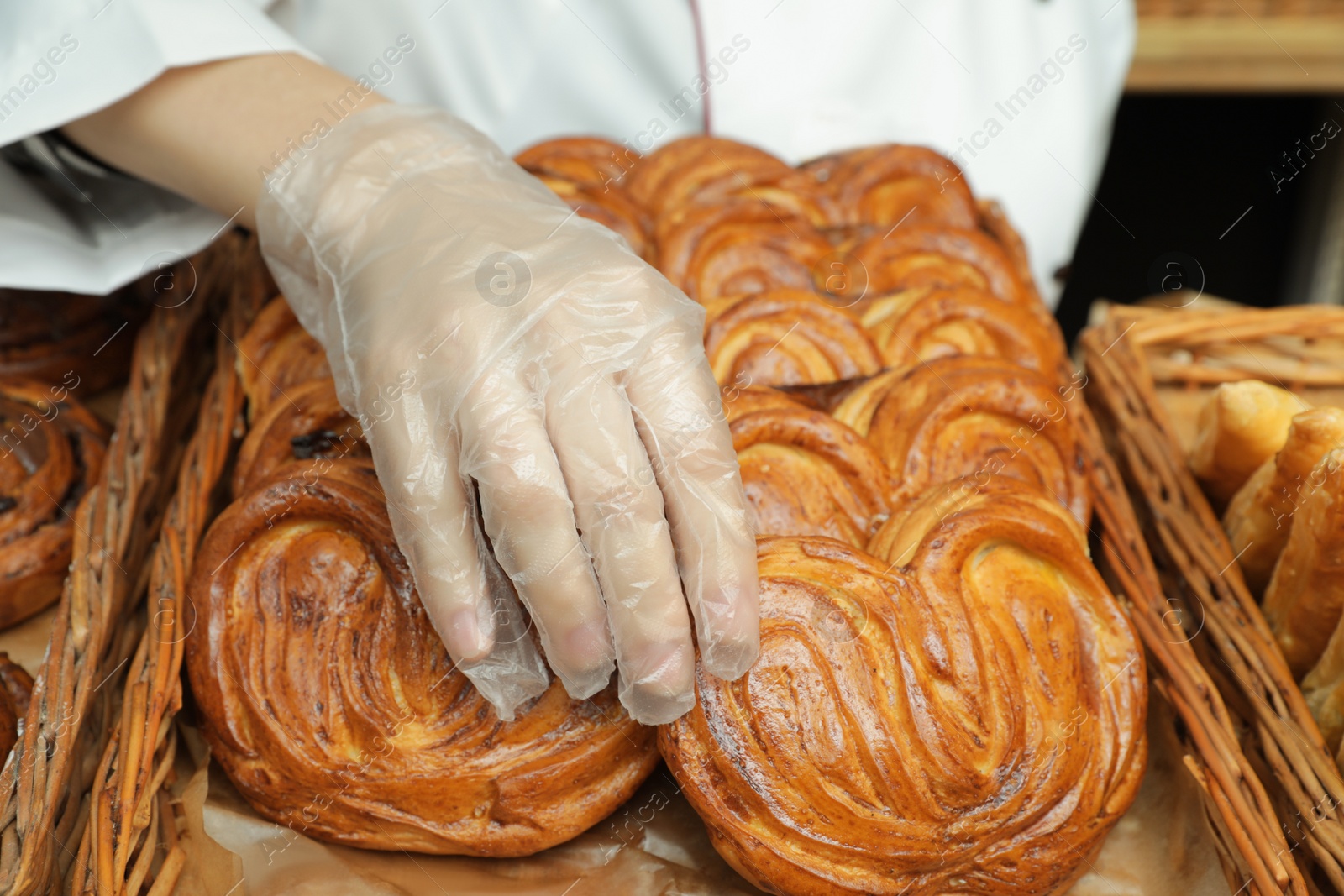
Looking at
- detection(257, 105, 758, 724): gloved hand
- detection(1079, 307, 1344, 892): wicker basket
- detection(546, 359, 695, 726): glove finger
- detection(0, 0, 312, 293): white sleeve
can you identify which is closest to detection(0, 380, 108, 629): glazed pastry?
detection(0, 0, 312, 293): white sleeve

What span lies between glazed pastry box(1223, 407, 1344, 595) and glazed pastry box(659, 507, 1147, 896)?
0.45m

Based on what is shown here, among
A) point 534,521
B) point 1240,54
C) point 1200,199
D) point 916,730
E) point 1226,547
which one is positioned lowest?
point 1200,199

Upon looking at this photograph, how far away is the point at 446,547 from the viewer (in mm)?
1308

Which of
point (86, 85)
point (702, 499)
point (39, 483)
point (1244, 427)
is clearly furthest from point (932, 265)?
point (39, 483)

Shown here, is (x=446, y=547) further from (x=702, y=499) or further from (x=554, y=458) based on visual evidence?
(x=702, y=499)

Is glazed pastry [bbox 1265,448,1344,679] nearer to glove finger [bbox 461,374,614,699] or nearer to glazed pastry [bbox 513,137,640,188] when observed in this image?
glove finger [bbox 461,374,614,699]

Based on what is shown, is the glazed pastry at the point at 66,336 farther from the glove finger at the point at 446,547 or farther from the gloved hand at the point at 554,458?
the glove finger at the point at 446,547

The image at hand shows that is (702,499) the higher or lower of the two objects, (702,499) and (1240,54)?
the higher

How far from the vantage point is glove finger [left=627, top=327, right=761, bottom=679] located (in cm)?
129

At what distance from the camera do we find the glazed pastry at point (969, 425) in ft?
5.40

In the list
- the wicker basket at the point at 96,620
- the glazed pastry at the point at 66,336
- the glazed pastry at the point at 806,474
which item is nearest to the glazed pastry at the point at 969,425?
the glazed pastry at the point at 806,474

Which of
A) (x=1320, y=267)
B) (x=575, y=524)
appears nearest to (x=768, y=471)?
(x=575, y=524)

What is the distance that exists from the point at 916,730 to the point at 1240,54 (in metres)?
3.63

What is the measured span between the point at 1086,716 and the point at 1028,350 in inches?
29.9
